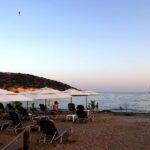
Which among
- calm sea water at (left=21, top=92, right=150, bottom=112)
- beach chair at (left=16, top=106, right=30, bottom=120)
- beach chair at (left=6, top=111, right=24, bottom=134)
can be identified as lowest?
beach chair at (left=6, top=111, right=24, bottom=134)

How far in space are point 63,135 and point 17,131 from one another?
2.29m

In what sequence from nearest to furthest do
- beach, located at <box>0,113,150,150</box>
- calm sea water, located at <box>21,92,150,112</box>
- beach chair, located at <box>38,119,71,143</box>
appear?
beach, located at <box>0,113,150,150</box>
beach chair, located at <box>38,119,71,143</box>
calm sea water, located at <box>21,92,150,112</box>

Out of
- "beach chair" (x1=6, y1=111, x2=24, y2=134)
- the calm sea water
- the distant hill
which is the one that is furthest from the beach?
the calm sea water

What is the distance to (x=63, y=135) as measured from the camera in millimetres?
14172

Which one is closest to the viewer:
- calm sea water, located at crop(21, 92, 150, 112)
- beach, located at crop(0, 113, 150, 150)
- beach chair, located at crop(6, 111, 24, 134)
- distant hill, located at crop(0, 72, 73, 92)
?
beach, located at crop(0, 113, 150, 150)

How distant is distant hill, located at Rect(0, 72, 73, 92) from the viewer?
32.8m

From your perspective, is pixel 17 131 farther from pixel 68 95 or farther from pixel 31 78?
pixel 31 78

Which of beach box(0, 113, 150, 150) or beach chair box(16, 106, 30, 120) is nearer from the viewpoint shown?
beach box(0, 113, 150, 150)

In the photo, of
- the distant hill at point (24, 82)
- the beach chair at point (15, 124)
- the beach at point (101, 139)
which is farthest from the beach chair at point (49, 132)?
the distant hill at point (24, 82)

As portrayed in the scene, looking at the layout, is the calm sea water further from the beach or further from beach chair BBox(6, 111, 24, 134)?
beach chair BBox(6, 111, 24, 134)

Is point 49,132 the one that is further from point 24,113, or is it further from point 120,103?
point 120,103

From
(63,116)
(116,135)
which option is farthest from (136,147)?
(63,116)

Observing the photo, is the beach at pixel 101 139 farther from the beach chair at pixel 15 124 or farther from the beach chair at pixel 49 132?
the beach chair at pixel 15 124

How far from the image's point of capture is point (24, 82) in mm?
33156
